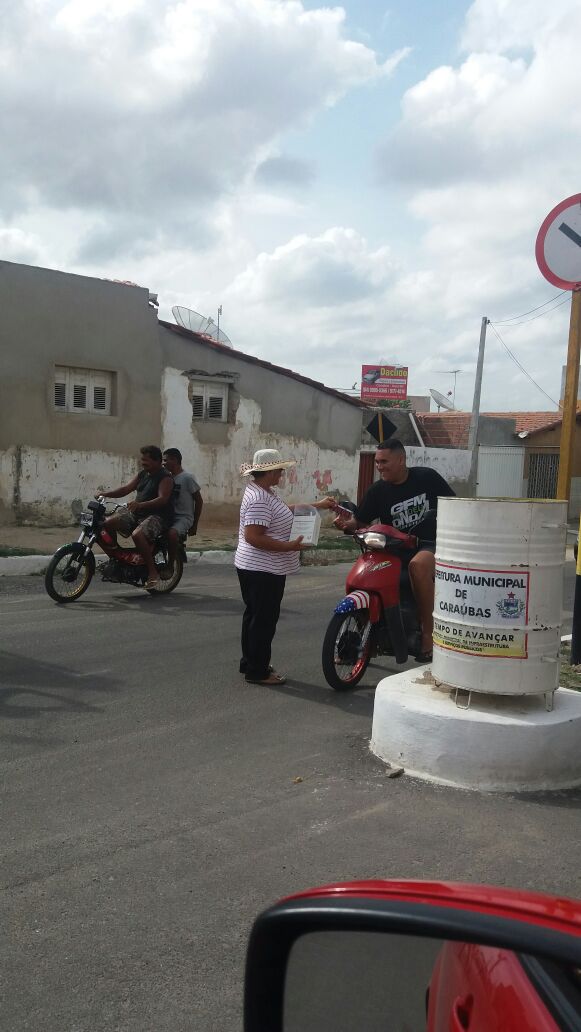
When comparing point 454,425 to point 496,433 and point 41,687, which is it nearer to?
point 496,433

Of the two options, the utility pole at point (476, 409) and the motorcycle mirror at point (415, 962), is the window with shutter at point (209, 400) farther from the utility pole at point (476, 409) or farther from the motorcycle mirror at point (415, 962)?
the motorcycle mirror at point (415, 962)

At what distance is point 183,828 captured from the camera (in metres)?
4.20

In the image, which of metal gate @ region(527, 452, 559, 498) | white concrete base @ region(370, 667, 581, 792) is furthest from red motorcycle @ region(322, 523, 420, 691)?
metal gate @ region(527, 452, 559, 498)

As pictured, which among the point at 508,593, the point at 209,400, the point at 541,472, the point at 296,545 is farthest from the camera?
the point at 541,472

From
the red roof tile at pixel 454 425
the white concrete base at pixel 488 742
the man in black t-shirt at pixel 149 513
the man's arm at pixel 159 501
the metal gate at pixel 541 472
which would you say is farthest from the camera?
the red roof tile at pixel 454 425

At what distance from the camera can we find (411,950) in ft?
4.55

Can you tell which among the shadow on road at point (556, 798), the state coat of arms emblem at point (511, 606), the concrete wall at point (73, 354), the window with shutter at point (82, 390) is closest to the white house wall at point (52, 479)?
the concrete wall at point (73, 354)

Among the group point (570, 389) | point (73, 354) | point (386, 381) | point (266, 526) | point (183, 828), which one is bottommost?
point (183, 828)

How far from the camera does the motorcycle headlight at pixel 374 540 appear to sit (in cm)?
648

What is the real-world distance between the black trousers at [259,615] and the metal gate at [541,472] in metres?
33.4

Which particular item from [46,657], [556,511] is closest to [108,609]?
[46,657]

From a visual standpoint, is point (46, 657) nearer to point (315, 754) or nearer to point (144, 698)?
point (144, 698)

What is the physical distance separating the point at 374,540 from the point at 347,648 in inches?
31.8

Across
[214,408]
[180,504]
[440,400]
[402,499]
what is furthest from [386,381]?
[402,499]
